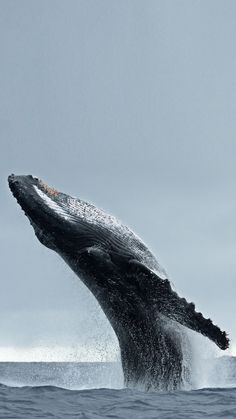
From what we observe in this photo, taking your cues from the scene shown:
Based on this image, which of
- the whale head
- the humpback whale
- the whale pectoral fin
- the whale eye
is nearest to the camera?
the whale pectoral fin

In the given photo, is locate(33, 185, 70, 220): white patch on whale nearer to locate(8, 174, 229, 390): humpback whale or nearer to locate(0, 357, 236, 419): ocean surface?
locate(8, 174, 229, 390): humpback whale

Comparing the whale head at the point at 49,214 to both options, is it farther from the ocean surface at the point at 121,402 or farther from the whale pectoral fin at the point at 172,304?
the ocean surface at the point at 121,402

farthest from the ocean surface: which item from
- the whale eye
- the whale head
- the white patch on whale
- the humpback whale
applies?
the whale eye

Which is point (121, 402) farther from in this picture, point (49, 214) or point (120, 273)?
point (49, 214)

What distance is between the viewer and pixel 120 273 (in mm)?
9812

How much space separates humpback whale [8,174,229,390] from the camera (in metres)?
9.62

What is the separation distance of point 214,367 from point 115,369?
192cm

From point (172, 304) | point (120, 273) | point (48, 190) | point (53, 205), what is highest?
point (48, 190)

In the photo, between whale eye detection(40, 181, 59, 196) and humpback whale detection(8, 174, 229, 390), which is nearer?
humpback whale detection(8, 174, 229, 390)

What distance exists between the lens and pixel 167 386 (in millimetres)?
11086

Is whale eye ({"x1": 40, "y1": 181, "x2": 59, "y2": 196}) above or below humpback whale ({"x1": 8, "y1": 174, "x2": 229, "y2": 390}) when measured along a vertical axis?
above

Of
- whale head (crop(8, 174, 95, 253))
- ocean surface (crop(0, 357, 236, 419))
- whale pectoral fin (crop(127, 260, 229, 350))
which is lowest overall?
ocean surface (crop(0, 357, 236, 419))

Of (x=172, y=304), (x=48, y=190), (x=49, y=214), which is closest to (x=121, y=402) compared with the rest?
(x=172, y=304)

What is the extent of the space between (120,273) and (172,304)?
0.86 metres
